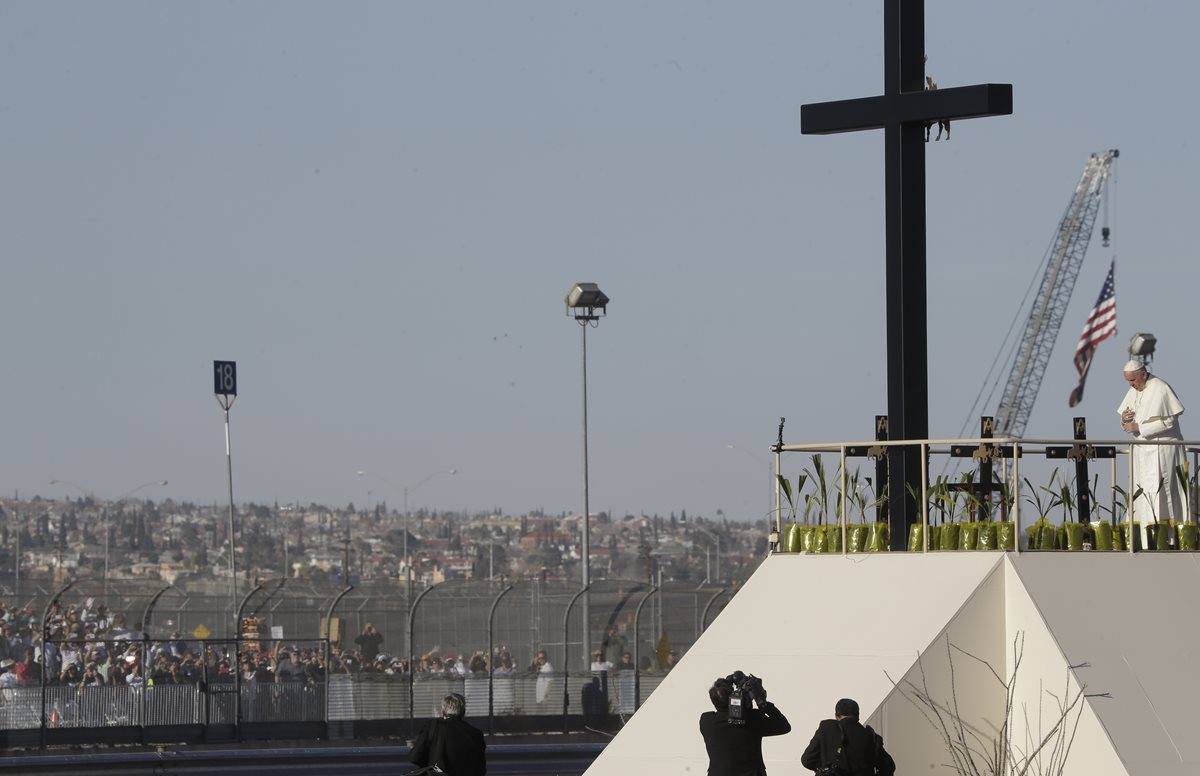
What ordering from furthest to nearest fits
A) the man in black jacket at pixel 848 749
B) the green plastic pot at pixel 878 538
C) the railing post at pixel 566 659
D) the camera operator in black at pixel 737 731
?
the railing post at pixel 566 659 → the green plastic pot at pixel 878 538 → the man in black jacket at pixel 848 749 → the camera operator in black at pixel 737 731

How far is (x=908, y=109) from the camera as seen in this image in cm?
1733

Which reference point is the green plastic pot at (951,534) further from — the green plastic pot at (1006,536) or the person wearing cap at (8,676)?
the person wearing cap at (8,676)

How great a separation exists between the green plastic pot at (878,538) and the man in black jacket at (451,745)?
4.57 meters

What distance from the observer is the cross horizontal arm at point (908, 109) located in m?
16.9

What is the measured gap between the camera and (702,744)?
1541cm

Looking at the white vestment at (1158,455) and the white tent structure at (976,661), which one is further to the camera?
the white vestment at (1158,455)

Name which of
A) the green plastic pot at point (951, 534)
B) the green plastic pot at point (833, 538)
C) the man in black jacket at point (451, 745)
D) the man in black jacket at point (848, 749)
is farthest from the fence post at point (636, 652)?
the man in black jacket at point (848, 749)

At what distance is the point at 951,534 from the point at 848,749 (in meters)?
3.53

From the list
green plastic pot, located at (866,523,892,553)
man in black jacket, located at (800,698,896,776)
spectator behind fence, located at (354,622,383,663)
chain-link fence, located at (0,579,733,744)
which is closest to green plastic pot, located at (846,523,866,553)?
green plastic pot, located at (866,523,892,553)

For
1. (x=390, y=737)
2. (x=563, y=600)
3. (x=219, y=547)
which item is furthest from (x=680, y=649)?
(x=219, y=547)

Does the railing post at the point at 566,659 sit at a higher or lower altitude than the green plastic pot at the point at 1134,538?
lower

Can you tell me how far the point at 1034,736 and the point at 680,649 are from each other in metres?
16.2

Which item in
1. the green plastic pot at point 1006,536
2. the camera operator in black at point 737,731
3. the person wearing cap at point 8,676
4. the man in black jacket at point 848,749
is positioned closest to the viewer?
the camera operator in black at point 737,731

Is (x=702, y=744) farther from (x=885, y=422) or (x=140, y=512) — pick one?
(x=140, y=512)
